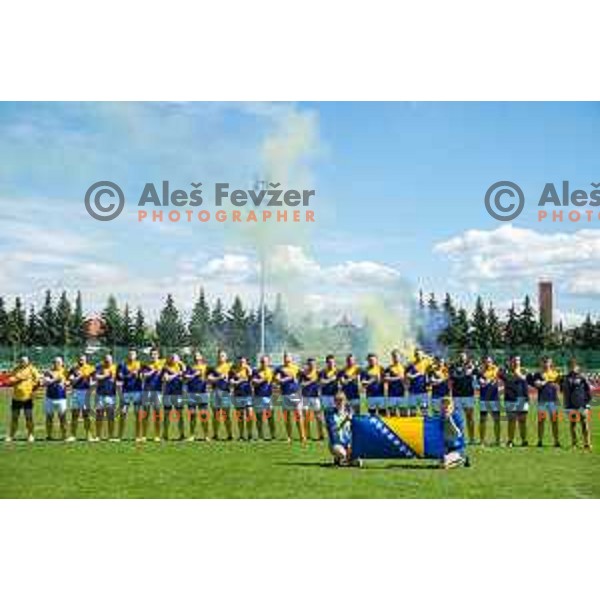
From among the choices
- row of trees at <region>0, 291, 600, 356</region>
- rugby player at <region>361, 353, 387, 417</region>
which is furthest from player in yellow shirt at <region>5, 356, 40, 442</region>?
rugby player at <region>361, 353, 387, 417</region>

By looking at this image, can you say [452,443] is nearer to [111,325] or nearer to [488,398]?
[488,398]

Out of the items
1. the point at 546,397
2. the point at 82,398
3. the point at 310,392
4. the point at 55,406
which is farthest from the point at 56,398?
the point at 546,397

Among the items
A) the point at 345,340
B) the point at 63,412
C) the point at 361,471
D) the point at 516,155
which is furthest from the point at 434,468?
the point at 63,412

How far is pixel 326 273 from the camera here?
10.5 meters

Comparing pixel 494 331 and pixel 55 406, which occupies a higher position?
pixel 494 331

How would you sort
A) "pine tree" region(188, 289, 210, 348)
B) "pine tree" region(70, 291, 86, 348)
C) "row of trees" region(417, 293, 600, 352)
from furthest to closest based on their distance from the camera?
"pine tree" region(188, 289, 210, 348)
"row of trees" region(417, 293, 600, 352)
"pine tree" region(70, 291, 86, 348)

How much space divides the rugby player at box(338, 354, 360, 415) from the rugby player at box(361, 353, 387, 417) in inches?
3.3

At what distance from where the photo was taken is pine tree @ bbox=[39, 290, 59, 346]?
36.9ft

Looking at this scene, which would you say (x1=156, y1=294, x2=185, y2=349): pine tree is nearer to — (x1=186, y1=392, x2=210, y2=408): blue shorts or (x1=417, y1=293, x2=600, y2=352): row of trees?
(x1=186, y1=392, x2=210, y2=408): blue shorts

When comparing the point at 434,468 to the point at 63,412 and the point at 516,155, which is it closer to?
the point at 516,155

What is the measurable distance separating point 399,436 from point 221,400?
263 cm

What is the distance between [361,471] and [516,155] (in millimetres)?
3092

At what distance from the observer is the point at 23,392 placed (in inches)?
465

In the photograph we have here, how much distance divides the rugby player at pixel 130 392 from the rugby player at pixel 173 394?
262 mm
